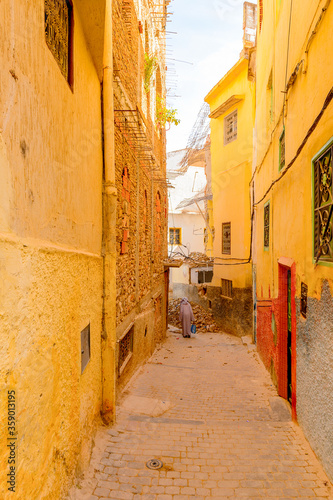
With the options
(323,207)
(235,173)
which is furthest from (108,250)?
(235,173)

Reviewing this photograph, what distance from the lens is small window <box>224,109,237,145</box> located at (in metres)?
15.1

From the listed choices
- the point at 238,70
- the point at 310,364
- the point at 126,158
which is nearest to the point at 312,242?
the point at 310,364

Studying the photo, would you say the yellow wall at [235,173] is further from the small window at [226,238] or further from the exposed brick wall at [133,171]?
the exposed brick wall at [133,171]

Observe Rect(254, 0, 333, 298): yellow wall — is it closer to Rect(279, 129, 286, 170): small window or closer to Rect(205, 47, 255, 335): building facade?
Rect(279, 129, 286, 170): small window

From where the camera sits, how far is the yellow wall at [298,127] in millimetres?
3793

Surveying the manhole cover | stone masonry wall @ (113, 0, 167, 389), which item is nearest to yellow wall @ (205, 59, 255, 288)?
stone masonry wall @ (113, 0, 167, 389)

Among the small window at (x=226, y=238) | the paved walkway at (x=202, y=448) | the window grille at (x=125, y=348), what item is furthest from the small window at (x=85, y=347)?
the small window at (x=226, y=238)

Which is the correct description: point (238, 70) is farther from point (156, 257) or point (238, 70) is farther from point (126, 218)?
point (126, 218)

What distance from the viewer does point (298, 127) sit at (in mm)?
4902

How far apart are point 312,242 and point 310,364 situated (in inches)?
60.1

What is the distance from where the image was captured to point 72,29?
3.66m

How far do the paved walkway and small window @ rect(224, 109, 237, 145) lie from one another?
11.3m

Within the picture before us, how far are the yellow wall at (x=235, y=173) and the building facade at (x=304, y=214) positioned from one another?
6537 millimetres

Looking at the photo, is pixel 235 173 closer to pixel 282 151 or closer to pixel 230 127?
pixel 230 127
